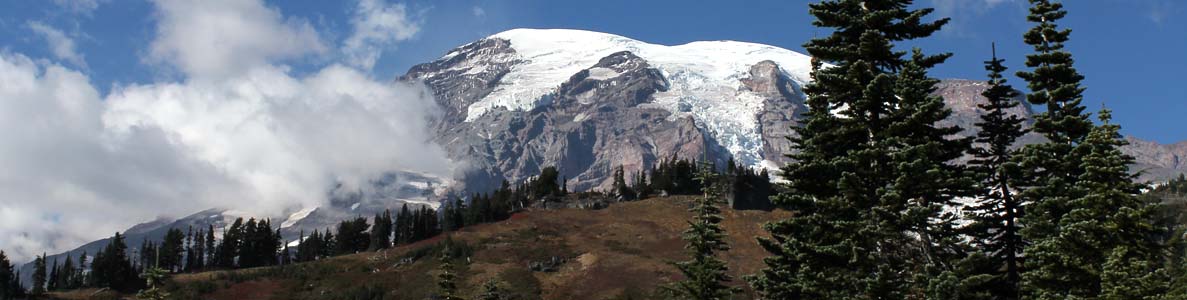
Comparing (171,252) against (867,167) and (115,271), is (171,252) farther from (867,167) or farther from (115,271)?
(867,167)

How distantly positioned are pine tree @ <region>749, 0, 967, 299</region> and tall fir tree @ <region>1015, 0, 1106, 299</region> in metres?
7.07

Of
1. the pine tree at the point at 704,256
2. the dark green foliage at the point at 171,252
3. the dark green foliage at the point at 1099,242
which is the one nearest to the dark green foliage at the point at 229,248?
the dark green foliage at the point at 171,252

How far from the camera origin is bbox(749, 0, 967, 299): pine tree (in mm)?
27750

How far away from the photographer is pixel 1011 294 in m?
34.2

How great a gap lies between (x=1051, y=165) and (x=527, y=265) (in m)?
104

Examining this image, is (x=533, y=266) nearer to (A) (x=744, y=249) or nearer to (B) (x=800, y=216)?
(A) (x=744, y=249)

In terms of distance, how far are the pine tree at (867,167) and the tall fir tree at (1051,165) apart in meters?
7.07

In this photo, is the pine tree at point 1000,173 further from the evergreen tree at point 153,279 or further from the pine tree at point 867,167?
the evergreen tree at point 153,279

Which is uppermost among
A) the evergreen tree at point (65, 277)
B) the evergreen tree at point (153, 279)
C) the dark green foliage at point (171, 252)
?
the dark green foliage at point (171, 252)

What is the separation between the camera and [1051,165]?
36.2 metres

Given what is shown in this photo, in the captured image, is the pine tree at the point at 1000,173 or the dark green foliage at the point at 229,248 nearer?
the pine tree at the point at 1000,173

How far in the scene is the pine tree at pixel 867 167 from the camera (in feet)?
91.0

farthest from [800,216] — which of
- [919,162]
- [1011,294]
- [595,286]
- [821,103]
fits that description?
[595,286]

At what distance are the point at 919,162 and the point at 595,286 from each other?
95.1m
